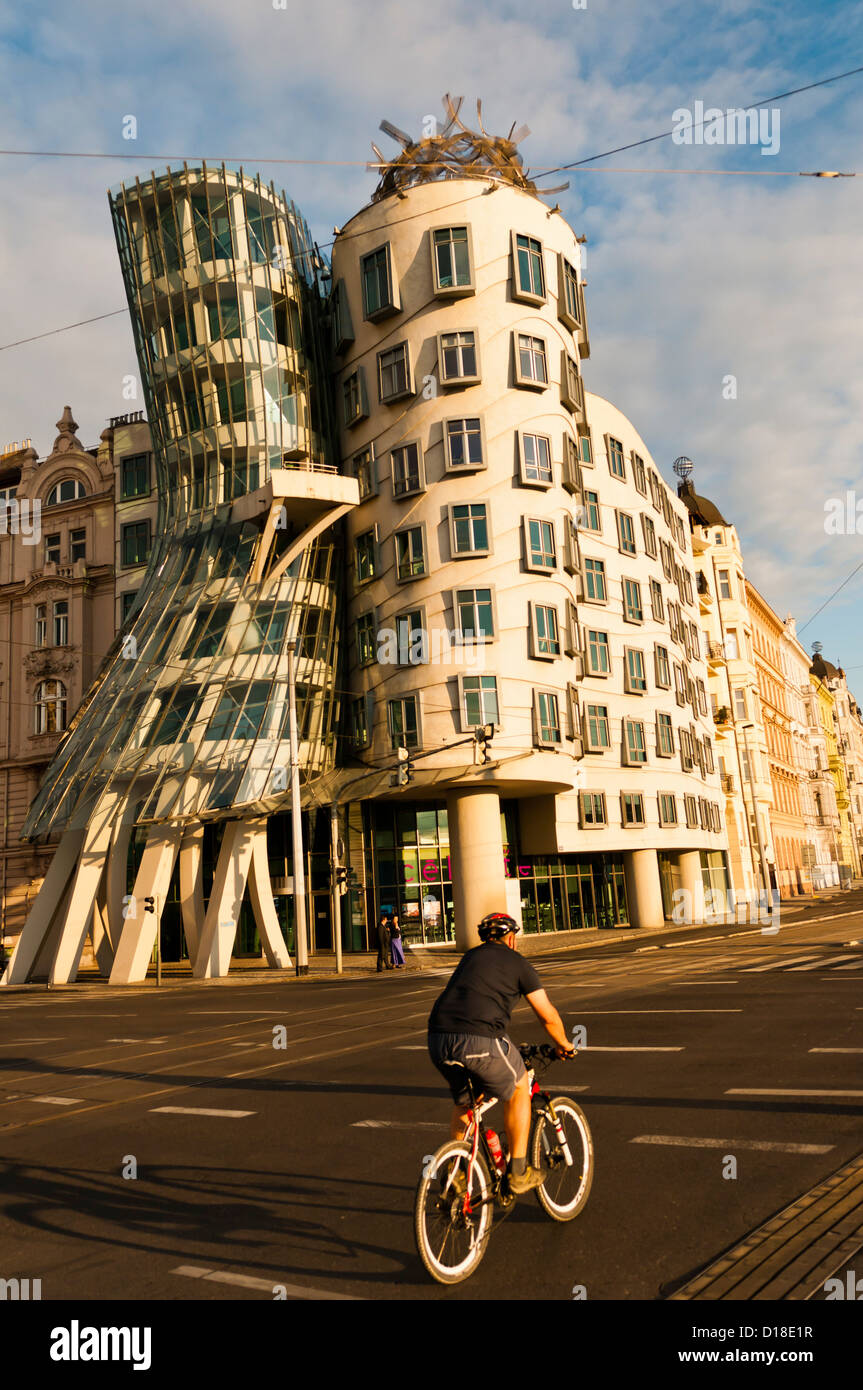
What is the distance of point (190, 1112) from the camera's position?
1005 centimetres

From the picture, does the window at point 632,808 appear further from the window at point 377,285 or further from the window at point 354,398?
the window at point 377,285

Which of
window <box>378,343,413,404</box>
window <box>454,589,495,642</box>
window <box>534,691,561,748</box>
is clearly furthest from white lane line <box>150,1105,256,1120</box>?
window <box>378,343,413,404</box>

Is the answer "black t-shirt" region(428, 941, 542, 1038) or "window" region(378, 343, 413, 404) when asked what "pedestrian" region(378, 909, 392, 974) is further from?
"black t-shirt" region(428, 941, 542, 1038)

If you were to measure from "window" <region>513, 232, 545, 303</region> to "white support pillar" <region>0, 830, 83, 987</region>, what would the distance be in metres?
25.1

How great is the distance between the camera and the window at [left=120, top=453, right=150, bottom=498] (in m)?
50.7

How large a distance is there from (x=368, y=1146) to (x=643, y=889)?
4007cm

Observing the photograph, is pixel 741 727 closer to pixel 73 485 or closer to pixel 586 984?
pixel 73 485

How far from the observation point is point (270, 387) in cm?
4162

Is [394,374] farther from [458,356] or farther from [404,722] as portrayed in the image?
[404,722]

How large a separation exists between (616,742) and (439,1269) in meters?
42.3

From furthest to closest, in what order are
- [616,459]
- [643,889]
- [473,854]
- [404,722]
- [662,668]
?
1. [662,668]
2. [616,459]
3. [643,889]
4. [404,722]
5. [473,854]

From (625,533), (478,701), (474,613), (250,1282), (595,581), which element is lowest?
(250,1282)

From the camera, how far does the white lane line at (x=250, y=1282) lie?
196 inches

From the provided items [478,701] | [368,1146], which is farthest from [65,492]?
[368,1146]
